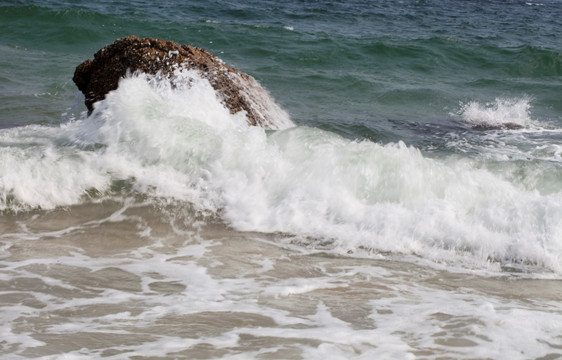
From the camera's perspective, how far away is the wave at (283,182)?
5.33 metres

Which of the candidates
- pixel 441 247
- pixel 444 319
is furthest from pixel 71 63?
pixel 444 319

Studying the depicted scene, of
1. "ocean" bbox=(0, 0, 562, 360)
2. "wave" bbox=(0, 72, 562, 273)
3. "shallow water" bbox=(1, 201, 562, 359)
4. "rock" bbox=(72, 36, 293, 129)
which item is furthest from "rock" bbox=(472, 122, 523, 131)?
"shallow water" bbox=(1, 201, 562, 359)

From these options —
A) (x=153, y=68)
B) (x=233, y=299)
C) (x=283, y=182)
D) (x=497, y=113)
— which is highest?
(x=153, y=68)

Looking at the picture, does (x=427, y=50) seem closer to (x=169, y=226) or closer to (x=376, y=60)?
(x=376, y=60)

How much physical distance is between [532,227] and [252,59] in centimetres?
967

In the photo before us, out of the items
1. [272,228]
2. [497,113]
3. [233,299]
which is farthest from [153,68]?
[497,113]

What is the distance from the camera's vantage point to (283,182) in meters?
6.06

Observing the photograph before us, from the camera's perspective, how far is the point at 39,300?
3.87 meters

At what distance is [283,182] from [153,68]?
2076 mm

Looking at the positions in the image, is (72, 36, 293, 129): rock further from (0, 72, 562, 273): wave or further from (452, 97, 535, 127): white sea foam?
(452, 97, 535, 127): white sea foam

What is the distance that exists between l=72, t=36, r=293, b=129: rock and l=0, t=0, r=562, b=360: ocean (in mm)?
166

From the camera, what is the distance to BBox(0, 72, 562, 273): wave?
5328 mm

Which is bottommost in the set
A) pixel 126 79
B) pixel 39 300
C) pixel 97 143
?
pixel 39 300

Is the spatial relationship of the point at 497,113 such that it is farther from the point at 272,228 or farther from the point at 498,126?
the point at 272,228
